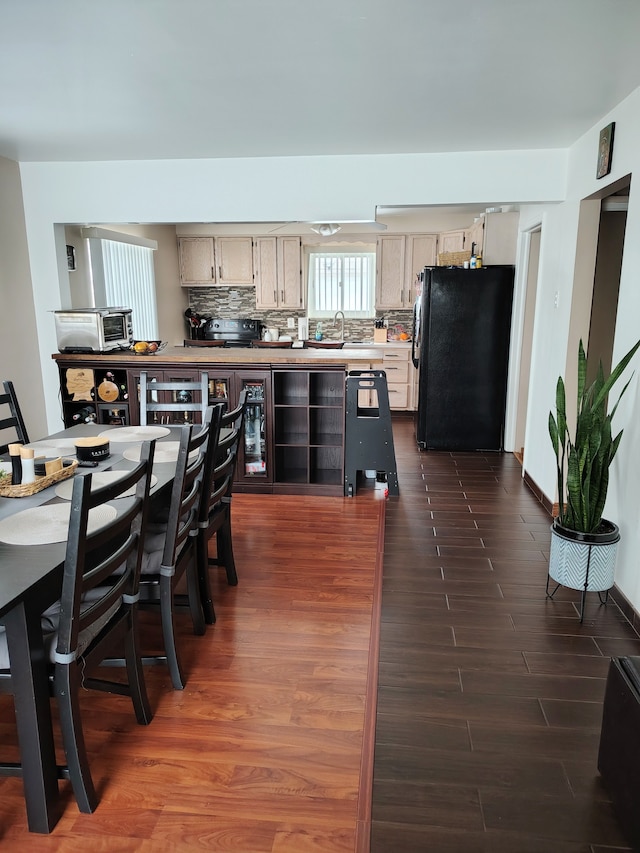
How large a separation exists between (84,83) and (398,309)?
4.80 m

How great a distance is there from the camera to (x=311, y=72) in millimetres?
2492

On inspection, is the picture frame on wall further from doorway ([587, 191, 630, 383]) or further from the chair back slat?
the chair back slat

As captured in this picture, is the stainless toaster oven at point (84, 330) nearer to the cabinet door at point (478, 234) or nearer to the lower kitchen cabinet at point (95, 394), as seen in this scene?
the lower kitchen cabinet at point (95, 394)

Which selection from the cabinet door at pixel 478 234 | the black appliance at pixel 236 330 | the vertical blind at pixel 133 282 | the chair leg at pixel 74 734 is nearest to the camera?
the chair leg at pixel 74 734

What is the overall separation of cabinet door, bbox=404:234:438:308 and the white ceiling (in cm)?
300

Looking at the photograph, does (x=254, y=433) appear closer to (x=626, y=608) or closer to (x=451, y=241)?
(x=626, y=608)

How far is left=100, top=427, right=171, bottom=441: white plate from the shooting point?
2950 millimetres

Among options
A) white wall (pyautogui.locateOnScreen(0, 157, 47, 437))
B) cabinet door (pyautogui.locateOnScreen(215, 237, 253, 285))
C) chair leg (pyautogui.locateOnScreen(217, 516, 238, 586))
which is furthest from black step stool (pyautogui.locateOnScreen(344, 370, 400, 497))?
cabinet door (pyautogui.locateOnScreen(215, 237, 253, 285))

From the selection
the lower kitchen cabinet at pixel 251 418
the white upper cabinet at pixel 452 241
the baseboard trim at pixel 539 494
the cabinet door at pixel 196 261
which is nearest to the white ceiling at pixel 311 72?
the lower kitchen cabinet at pixel 251 418

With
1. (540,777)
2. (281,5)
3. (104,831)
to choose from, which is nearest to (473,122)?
(281,5)

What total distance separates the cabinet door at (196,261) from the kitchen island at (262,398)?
283cm

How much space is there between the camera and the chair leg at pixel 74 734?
5.06ft

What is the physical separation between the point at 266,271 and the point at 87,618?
5.87m

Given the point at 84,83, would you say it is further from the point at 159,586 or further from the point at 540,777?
the point at 540,777
